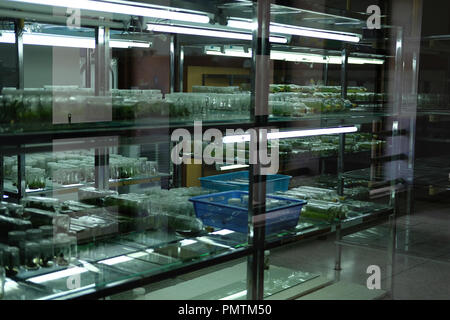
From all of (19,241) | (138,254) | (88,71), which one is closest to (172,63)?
(88,71)

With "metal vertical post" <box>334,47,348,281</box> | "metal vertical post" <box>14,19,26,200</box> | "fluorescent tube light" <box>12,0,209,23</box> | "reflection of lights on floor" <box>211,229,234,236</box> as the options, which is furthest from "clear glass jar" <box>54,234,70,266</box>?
"metal vertical post" <box>334,47,348,281</box>

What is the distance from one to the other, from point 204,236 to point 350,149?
134 inches

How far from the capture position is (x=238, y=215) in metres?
2.75

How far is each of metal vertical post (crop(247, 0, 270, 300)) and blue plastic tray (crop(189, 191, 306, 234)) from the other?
8 cm

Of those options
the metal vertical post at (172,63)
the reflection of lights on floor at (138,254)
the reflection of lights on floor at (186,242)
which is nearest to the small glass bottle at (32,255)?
the reflection of lights on floor at (138,254)

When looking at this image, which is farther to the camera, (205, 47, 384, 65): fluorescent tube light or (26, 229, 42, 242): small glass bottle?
(205, 47, 384, 65): fluorescent tube light

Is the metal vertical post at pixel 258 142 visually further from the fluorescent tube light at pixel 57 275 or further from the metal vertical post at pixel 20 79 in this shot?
the metal vertical post at pixel 20 79

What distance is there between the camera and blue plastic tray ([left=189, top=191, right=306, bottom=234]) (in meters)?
2.74

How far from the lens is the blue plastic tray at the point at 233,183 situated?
349 centimetres

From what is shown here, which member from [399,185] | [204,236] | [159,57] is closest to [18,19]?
[204,236]

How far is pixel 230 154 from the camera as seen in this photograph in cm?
412

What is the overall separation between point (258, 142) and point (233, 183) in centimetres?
97

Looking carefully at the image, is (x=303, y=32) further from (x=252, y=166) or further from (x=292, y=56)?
(x=292, y=56)

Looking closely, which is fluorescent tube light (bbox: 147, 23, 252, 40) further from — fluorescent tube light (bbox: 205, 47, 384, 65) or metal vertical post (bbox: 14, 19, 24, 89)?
fluorescent tube light (bbox: 205, 47, 384, 65)
